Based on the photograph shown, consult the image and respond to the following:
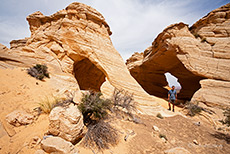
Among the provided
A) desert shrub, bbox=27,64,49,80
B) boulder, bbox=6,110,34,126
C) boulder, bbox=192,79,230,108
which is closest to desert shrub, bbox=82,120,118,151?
boulder, bbox=6,110,34,126

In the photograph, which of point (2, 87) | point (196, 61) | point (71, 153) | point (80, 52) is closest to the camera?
point (71, 153)

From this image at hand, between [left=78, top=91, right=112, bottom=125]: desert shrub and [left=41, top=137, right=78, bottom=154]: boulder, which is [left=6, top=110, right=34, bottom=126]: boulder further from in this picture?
[left=78, top=91, right=112, bottom=125]: desert shrub

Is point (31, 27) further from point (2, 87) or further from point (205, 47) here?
point (205, 47)

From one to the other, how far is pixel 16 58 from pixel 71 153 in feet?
19.2

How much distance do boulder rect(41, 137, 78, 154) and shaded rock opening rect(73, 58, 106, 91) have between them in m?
7.18

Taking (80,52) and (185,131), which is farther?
(80,52)

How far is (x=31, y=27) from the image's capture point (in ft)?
24.7

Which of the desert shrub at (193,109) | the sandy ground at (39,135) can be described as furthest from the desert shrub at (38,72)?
the desert shrub at (193,109)

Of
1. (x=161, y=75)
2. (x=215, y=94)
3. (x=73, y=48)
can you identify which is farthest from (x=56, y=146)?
(x=161, y=75)

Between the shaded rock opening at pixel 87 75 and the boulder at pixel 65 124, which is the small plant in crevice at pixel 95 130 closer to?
the boulder at pixel 65 124

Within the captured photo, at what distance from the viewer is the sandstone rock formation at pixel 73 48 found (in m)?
5.64

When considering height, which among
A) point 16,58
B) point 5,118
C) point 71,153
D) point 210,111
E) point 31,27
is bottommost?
point 210,111

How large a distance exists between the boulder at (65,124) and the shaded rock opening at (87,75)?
6.90 metres

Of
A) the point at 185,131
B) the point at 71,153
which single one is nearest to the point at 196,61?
the point at 185,131
